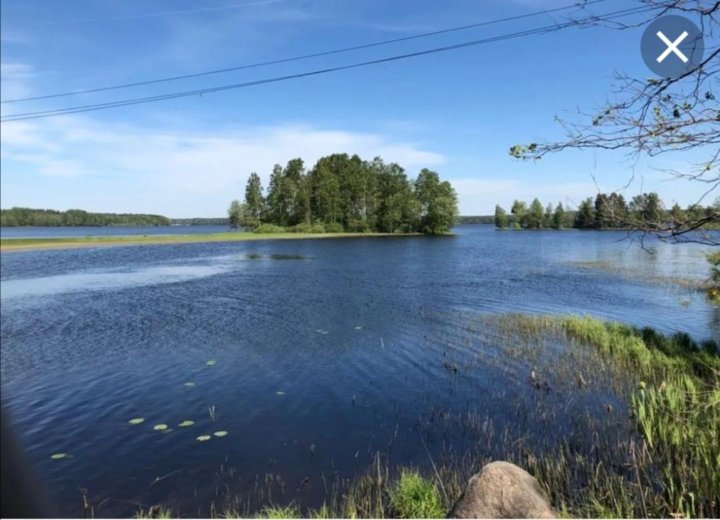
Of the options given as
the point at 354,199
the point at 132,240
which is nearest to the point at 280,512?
the point at 132,240

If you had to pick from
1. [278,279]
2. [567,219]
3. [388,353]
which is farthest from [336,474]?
[567,219]

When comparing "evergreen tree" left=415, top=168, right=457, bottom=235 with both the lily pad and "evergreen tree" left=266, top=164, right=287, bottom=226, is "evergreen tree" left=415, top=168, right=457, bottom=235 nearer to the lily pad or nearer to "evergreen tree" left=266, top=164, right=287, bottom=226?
"evergreen tree" left=266, top=164, right=287, bottom=226

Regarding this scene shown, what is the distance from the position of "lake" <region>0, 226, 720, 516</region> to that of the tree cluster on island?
76.6m

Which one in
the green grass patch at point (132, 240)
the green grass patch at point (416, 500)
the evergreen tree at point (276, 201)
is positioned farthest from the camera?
the evergreen tree at point (276, 201)

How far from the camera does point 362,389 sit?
13000 mm

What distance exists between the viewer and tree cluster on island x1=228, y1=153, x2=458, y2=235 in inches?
4323

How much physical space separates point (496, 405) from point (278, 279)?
85.0ft

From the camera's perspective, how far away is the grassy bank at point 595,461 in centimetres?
662

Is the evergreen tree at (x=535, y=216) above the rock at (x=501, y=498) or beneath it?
above

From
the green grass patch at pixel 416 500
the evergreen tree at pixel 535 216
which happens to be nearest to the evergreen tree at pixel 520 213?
the evergreen tree at pixel 535 216

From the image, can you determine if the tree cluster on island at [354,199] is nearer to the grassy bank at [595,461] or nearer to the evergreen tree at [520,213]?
the evergreen tree at [520,213]

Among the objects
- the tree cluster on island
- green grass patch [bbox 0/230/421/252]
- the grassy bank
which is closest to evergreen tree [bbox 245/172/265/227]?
the tree cluster on island

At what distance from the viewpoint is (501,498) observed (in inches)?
222

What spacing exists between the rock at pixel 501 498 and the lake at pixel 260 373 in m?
2.84
